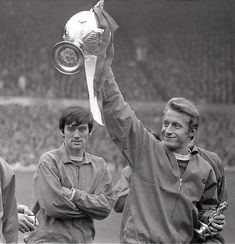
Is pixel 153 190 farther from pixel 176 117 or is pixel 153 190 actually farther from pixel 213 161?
pixel 213 161

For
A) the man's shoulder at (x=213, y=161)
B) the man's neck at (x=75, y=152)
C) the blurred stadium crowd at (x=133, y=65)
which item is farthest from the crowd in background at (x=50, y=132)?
the man's shoulder at (x=213, y=161)

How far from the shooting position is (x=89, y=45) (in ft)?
7.91

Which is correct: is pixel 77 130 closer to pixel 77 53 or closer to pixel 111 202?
pixel 111 202

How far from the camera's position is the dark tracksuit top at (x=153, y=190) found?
99.7 inches

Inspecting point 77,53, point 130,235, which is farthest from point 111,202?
point 77,53

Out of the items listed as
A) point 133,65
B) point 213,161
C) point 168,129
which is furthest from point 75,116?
point 133,65

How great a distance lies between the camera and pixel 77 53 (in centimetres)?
244

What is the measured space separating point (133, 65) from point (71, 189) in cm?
890

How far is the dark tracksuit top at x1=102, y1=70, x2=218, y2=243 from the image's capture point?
2533mm

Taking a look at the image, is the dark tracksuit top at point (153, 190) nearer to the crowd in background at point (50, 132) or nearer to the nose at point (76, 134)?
the nose at point (76, 134)

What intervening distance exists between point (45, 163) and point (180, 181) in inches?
30.6

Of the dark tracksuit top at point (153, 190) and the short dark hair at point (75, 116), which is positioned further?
the short dark hair at point (75, 116)

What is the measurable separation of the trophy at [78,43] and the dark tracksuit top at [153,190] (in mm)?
223

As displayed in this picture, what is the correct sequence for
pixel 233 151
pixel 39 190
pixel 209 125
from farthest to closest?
pixel 209 125, pixel 233 151, pixel 39 190
